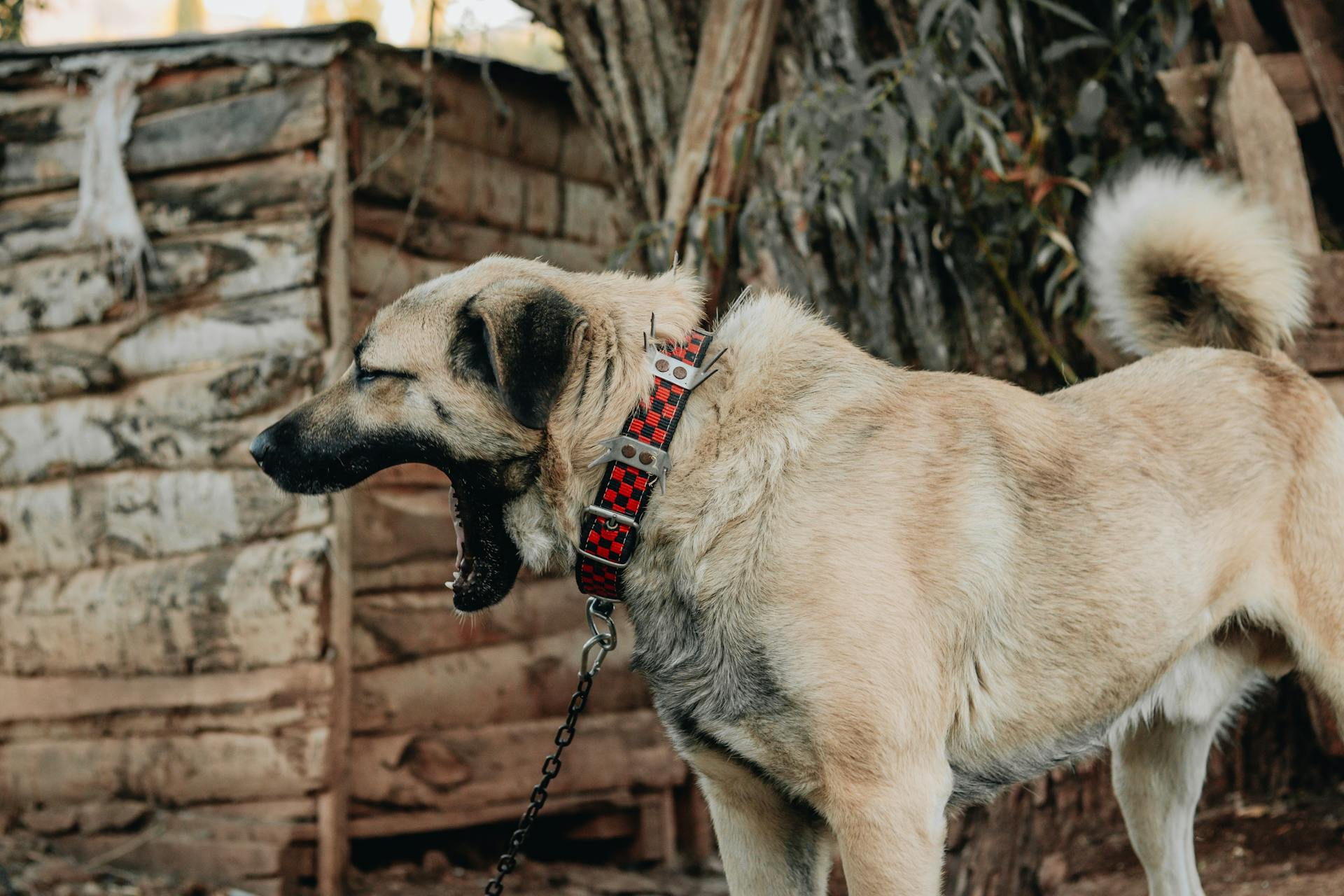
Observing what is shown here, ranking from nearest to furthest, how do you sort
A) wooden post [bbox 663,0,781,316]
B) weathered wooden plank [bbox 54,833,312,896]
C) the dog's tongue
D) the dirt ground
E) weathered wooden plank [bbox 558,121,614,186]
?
1. the dog's tongue
2. the dirt ground
3. wooden post [bbox 663,0,781,316]
4. weathered wooden plank [bbox 54,833,312,896]
5. weathered wooden plank [bbox 558,121,614,186]

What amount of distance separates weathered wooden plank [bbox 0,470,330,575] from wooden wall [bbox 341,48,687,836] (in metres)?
0.37

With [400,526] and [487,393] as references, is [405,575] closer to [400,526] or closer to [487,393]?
[400,526]

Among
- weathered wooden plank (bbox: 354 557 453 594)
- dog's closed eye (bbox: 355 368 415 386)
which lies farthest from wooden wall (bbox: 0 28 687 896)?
dog's closed eye (bbox: 355 368 415 386)

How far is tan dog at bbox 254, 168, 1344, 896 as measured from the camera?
265 cm

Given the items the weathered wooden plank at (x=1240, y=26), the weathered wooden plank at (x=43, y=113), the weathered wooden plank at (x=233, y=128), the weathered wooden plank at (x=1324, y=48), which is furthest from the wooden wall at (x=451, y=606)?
the weathered wooden plank at (x=1324, y=48)

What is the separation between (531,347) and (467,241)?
3054 mm

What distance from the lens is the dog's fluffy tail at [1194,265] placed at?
3471 millimetres

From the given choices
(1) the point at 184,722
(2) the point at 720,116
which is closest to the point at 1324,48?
(2) the point at 720,116

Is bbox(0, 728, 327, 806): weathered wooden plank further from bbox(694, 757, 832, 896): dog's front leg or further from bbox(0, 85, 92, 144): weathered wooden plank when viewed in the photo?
bbox(0, 85, 92, 144): weathered wooden plank

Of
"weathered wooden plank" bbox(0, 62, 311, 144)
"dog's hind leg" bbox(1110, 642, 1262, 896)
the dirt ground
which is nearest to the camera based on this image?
"dog's hind leg" bbox(1110, 642, 1262, 896)

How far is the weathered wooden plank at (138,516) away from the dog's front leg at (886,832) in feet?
9.61

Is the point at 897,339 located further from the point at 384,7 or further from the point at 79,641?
the point at 384,7

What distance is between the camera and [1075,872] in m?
4.40

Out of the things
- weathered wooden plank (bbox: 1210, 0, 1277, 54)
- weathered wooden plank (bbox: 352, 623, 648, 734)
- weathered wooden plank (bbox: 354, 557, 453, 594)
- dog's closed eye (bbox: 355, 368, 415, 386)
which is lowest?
weathered wooden plank (bbox: 352, 623, 648, 734)
